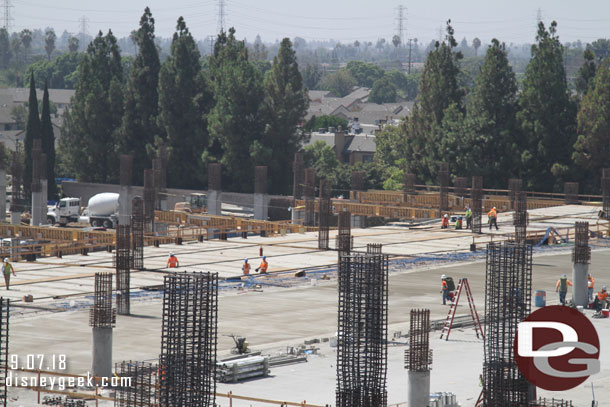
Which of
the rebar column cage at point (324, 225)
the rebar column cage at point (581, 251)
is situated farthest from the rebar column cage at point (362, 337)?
the rebar column cage at point (324, 225)

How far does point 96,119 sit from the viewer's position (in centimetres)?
9275

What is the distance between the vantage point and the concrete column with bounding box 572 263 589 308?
1660 inches

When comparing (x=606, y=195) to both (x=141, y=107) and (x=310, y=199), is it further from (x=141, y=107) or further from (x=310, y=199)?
(x=141, y=107)

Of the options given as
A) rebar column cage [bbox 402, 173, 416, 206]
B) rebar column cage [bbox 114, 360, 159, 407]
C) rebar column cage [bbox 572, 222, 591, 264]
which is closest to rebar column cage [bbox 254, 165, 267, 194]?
rebar column cage [bbox 402, 173, 416, 206]

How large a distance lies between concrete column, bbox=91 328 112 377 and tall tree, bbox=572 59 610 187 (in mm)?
53748

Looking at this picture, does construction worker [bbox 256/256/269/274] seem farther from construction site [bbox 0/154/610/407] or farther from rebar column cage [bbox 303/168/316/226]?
rebar column cage [bbox 303/168/316/226]

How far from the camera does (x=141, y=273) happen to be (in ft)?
162

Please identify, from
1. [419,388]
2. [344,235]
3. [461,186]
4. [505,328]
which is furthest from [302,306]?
[461,186]

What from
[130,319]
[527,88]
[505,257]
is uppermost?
[527,88]

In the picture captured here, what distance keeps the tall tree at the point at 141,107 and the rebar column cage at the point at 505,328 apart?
206ft

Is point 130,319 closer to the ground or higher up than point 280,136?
closer to the ground

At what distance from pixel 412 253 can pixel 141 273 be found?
1383 cm

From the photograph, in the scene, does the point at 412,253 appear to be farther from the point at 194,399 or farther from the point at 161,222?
the point at 194,399

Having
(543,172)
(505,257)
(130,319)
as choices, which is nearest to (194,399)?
(505,257)
